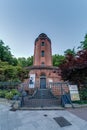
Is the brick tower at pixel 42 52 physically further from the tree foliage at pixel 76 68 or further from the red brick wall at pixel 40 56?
the tree foliage at pixel 76 68

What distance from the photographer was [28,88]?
16.2m

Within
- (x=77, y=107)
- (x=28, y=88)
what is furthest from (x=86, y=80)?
(x=28, y=88)

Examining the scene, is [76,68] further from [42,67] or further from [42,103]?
[42,67]

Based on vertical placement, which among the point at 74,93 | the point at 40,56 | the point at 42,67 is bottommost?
the point at 74,93

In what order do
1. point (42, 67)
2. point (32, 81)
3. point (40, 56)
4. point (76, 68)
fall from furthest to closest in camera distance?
point (40, 56)
point (42, 67)
point (32, 81)
point (76, 68)

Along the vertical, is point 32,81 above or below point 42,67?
below

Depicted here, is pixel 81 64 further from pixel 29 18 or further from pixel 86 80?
pixel 29 18

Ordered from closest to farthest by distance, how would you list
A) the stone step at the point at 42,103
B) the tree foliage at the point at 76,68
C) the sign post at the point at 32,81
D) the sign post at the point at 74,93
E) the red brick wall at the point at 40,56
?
the sign post at the point at 74,93, the stone step at the point at 42,103, the tree foliage at the point at 76,68, the sign post at the point at 32,81, the red brick wall at the point at 40,56

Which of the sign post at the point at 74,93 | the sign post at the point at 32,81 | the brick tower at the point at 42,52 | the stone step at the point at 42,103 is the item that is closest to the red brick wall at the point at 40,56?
the brick tower at the point at 42,52

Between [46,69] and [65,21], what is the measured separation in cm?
858

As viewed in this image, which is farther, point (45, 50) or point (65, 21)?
point (45, 50)

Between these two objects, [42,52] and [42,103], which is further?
[42,52]

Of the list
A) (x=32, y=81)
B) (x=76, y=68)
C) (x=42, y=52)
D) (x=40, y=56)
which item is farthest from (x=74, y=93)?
(x=42, y=52)

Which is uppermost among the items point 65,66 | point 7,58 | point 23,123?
point 7,58
